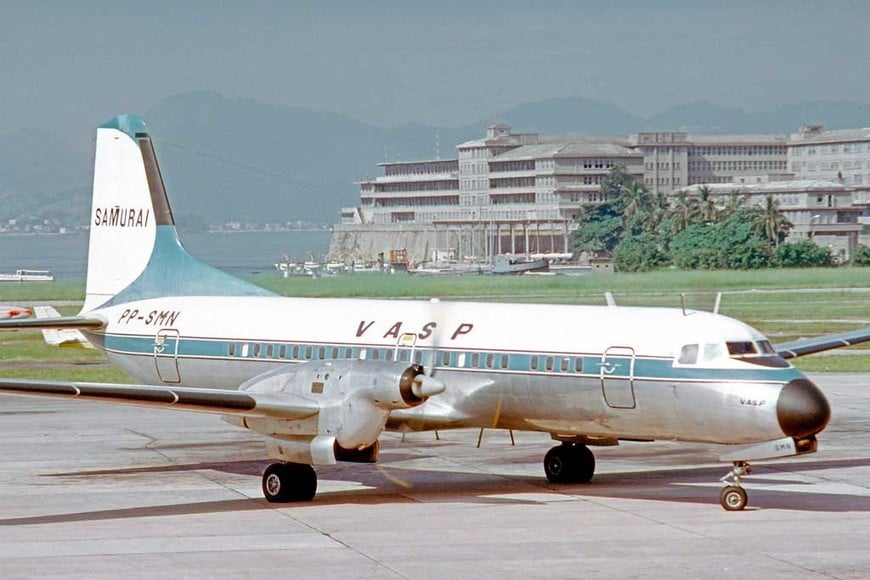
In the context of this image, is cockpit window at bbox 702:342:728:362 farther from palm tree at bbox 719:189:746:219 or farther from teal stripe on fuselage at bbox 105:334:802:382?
palm tree at bbox 719:189:746:219

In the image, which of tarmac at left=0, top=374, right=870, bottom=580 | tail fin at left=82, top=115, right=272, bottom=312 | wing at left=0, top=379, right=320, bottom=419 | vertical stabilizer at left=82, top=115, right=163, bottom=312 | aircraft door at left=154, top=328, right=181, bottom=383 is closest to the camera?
tarmac at left=0, top=374, right=870, bottom=580

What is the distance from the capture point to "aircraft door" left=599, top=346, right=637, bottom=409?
21.8 meters

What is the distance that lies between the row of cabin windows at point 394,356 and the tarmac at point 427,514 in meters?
2.09

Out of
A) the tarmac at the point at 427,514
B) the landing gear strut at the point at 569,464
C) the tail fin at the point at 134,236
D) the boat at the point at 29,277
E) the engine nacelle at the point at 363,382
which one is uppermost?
the boat at the point at 29,277

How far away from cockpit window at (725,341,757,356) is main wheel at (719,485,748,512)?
195 cm

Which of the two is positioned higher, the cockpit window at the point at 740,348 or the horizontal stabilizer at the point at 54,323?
the horizontal stabilizer at the point at 54,323

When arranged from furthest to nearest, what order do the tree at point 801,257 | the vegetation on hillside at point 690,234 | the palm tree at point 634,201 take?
the palm tree at point 634,201
the vegetation on hillside at point 690,234
the tree at point 801,257

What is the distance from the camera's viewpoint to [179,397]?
70.0 ft

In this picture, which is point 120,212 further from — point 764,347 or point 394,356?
point 764,347

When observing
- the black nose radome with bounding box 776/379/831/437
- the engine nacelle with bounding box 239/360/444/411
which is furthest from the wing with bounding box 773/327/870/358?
the engine nacelle with bounding box 239/360/444/411

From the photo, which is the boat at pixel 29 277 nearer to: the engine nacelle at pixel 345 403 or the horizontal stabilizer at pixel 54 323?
the horizontal stabilizer at pixel 54 323

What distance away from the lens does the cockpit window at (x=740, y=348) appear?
2127 cm

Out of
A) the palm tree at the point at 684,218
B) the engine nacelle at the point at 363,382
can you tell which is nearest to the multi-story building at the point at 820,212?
the palm tree at the point at 684,218

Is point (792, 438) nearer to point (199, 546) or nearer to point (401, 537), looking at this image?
point (401, 537)
